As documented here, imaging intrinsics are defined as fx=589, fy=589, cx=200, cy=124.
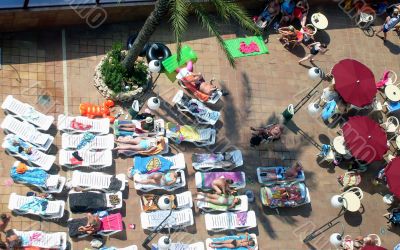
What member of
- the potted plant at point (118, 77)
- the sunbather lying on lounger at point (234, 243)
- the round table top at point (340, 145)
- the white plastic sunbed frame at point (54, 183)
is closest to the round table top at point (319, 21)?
the round table top at point (340, 145)

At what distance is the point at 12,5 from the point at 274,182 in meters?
10.8

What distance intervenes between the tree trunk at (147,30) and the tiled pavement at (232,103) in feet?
5.78

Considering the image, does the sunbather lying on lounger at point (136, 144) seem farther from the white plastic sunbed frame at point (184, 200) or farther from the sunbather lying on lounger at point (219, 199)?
the sunbather lying on lounger at point (219, 199)

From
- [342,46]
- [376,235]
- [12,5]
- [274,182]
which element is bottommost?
[376,235]

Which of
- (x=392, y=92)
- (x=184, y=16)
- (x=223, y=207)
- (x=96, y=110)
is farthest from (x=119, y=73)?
(x=392, y=92)

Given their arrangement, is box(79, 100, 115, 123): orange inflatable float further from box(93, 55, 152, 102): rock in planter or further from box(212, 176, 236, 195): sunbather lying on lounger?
box(212, 176, 236, 195): sunbather lying on lounger

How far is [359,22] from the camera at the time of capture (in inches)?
1006

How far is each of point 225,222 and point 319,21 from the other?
9.66 metres

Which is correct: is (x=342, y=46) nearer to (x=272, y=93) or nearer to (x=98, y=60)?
(x=272, y=93)

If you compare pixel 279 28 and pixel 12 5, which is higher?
pixel 12 5

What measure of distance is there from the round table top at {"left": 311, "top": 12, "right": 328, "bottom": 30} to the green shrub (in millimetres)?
7597

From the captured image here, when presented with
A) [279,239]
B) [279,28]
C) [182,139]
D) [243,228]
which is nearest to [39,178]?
[182,139]

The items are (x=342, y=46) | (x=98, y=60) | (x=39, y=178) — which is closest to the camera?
(x=39, y=178)

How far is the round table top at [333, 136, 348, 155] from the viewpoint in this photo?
849 inches
